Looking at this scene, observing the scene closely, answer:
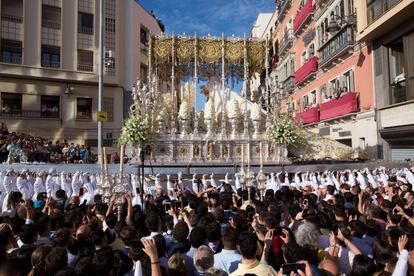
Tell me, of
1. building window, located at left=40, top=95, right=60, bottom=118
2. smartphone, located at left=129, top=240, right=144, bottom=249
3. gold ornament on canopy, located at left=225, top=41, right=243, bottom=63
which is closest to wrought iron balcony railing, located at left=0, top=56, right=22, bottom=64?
building window, located at left=40, top=95, right=60, bottom=118

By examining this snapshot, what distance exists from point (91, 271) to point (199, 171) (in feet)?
38.3

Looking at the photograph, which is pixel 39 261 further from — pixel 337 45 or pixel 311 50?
pixel 311 50

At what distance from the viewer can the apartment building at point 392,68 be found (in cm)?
1730

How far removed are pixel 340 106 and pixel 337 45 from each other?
3.70 metres

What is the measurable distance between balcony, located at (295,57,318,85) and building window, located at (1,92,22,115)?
818 inches

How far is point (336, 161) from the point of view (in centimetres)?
1702

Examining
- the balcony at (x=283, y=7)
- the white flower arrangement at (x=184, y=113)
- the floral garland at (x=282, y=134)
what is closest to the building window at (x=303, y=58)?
the balcony at (x=283, y=7)

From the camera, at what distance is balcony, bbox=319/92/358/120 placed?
21578mm

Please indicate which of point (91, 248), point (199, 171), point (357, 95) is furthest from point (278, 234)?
point (357, 95)

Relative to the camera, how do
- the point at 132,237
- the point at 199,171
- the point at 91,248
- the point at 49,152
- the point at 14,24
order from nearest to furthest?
the point at 91,248 < the point at 132,237 < the point at 199,171 < the point at 49,152 < the point at 14,24

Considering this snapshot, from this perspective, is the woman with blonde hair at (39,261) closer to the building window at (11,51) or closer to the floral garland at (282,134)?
the floral garland at (282,134)

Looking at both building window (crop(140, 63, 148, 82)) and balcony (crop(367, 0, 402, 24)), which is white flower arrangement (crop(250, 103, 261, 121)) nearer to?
balcony (crop(367, 0, 402, 24))

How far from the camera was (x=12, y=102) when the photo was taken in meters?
28.4

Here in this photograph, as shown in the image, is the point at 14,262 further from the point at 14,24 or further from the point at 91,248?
the point at 14,24
